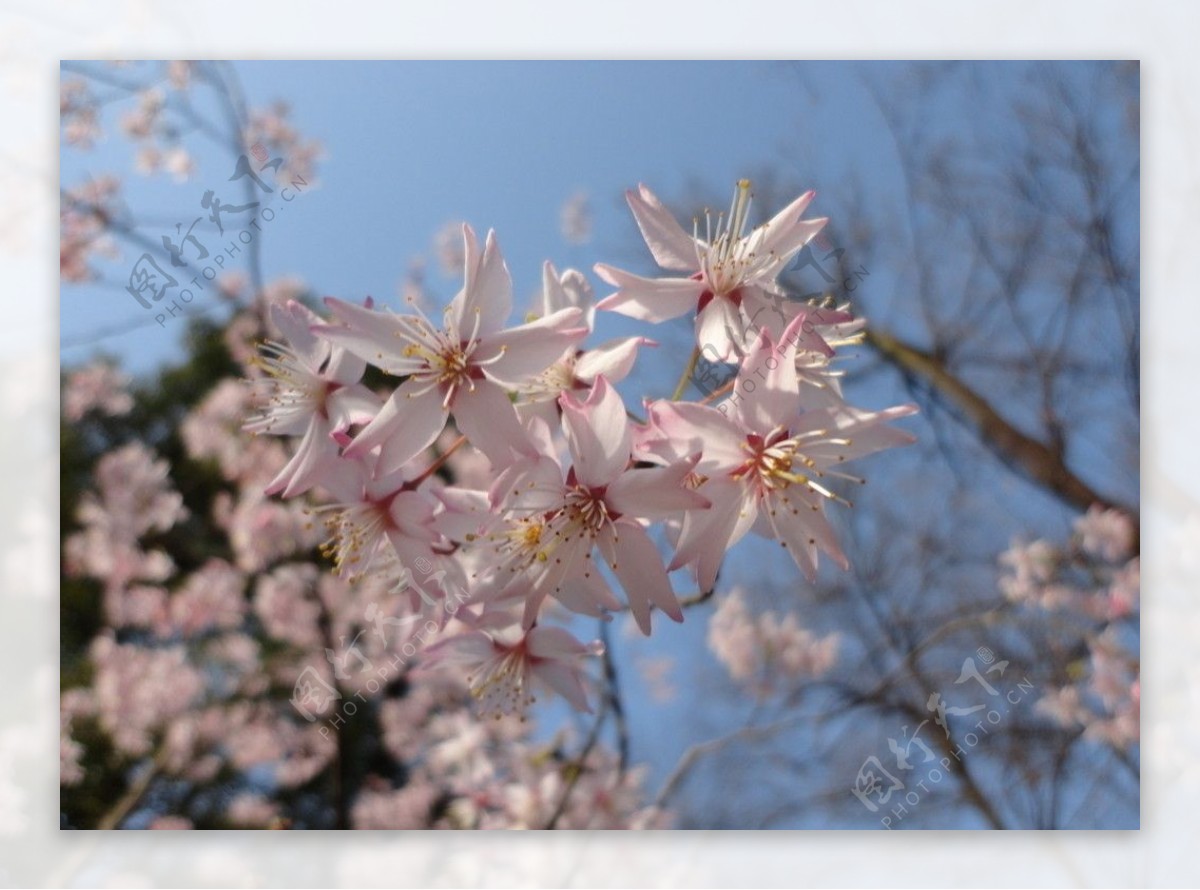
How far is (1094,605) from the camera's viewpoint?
1.93m

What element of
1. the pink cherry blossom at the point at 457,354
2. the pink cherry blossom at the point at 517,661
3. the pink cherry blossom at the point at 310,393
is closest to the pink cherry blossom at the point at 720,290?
the pink cherry blossom at the point at 457,354

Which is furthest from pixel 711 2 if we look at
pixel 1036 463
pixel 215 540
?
pixel 215 540

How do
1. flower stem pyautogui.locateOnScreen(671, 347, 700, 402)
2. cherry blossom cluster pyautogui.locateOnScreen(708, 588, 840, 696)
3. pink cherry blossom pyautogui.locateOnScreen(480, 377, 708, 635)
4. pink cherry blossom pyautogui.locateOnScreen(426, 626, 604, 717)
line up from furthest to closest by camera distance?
1. cherry blossom cluster pyautogui.locateOnScreen(708, 588, 840, 696)
2. pink cherry blossom pyautogui.locateOnScreen(426, 626, 604, 717)
3. flower stem pyautogui.locateOnScreen(671, 347, 700, 402)
4. pink cherry blossom pyautogui.locateOnScreen(480, 377, 708, 635)

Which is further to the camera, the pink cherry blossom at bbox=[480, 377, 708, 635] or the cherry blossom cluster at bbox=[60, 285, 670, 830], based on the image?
the cherry blossom cluster at bbox=[60, 285, 670, 830]

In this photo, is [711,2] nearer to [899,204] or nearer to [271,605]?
[899,204]

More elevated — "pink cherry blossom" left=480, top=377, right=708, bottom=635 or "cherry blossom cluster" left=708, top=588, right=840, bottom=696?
"pink cherry blossom" left=480, top=377, right=708, bottom=635

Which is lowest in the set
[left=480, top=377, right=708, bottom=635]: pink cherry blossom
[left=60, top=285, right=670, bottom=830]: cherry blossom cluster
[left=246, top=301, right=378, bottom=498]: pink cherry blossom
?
[left=60, top=285, right=670, bottom=830]: cherry blossom cluster

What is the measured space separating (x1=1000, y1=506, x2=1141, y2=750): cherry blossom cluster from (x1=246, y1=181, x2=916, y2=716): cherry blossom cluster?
0.95 meters

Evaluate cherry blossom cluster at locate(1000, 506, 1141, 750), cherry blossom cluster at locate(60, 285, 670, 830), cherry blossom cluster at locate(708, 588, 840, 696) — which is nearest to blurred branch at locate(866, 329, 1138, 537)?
cherry blossom cluster at locate(1000, 506, 1141, 750)

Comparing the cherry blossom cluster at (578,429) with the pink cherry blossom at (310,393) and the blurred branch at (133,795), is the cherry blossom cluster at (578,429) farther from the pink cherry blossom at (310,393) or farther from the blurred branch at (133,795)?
the blurred branch at (133,795)

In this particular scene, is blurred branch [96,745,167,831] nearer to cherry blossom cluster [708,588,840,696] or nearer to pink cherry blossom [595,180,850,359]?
cherry blossom cluster [708,588,840,696]

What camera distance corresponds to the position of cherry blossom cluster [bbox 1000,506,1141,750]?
6.24 feet

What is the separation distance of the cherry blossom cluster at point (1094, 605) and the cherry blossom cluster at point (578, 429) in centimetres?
95

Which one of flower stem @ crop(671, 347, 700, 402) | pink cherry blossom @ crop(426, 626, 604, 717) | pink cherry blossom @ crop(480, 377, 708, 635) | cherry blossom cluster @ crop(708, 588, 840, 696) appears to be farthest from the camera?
cherry blossom cluster @ crop(708, 588, 840, 696)
